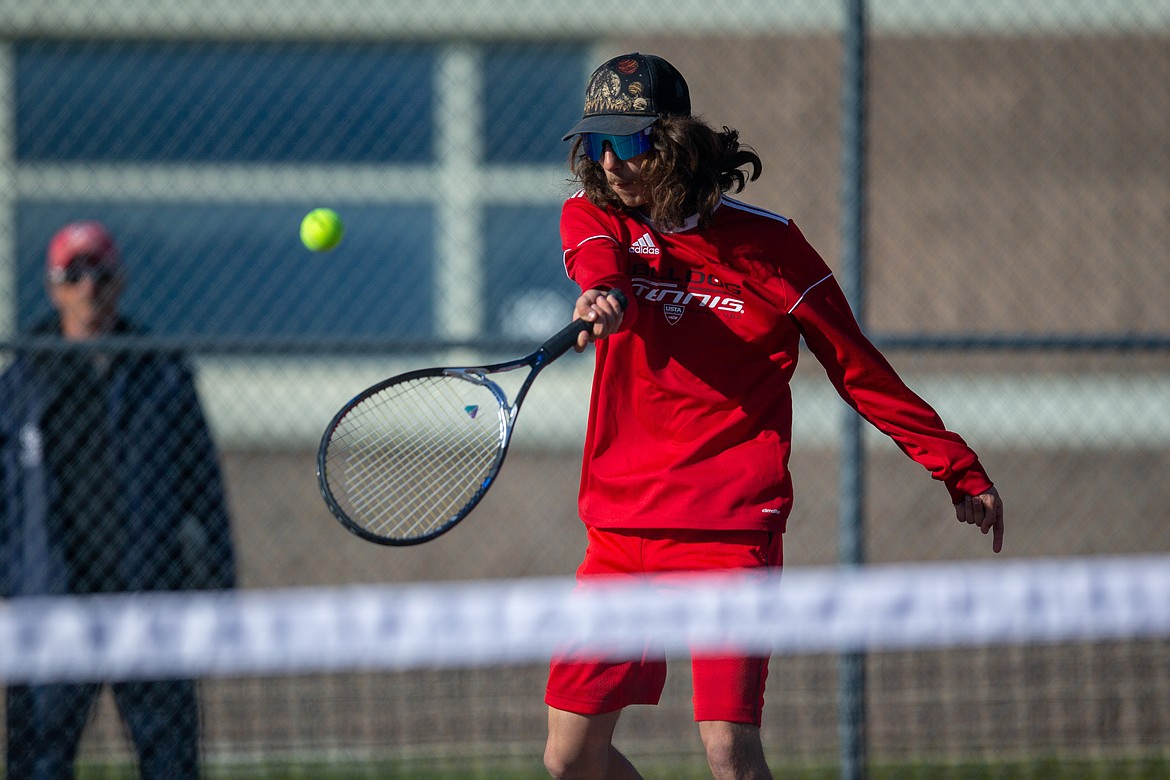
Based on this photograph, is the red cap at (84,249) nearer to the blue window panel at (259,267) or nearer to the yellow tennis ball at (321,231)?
the yellow tennis ball at (321,231)

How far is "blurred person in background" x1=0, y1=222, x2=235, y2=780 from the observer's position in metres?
4.23

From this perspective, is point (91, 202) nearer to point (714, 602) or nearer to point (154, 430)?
point (154, 430)

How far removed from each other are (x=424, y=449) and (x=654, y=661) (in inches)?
29.2

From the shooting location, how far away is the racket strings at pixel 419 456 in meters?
2.87

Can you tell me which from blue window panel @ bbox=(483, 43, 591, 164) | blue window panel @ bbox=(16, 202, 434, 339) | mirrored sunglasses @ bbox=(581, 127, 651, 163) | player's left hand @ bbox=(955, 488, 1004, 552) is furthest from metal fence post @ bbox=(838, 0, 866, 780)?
blue window panel @ bbox=(16, 202, 434, 339)

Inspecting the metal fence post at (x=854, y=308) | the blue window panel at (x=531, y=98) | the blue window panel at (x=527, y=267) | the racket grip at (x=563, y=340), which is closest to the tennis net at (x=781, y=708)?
the metal fence post at (x=854, y=308)

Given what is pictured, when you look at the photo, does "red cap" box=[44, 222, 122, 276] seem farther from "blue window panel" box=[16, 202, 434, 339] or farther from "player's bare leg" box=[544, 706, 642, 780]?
"player's bare leg" box=[544, 706, 642, 780]

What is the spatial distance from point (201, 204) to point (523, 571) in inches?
88.5

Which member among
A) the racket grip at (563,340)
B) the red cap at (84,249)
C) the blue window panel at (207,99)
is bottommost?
the racket grip at (563,340)

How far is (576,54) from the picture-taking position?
591cm

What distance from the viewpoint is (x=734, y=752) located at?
2.75 metres

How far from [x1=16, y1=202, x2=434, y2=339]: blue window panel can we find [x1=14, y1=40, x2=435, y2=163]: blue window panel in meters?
0.26

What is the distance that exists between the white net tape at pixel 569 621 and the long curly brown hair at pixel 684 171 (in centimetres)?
86

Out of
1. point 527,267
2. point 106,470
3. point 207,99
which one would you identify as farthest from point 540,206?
point 106,470
